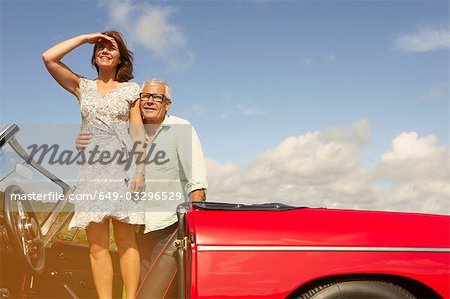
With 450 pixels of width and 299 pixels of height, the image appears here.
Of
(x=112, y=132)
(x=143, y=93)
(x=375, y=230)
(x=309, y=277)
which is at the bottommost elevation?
(x=309, y=277)

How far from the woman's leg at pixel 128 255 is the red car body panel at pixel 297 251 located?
0.53m

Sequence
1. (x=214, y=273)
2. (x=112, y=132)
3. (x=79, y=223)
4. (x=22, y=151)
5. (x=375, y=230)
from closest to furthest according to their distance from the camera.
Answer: (x=214, y=273) → (x=375, y=230) → (x=79, y=223) → (x=112, y=132) → (x=22, y=151)

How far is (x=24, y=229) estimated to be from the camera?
3.85 metres

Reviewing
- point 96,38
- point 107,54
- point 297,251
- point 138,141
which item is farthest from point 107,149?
point 297,251

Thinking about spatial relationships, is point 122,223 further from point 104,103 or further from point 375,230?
point 375,230

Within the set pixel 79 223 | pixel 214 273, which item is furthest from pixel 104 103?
pixel 214 273

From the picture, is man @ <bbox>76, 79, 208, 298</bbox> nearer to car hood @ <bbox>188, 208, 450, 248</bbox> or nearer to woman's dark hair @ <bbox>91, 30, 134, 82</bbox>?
woman's dark hair @ <bbox>91, 30, 134, 82</bbox>

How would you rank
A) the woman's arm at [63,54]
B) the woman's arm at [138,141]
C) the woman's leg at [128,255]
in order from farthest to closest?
the woman's arm at [63,54] < the woman's arm at [138,141] < the woman's leg at [128,255]

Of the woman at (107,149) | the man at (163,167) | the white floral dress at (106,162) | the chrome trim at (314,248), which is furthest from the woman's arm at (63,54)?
the chrome trim at (314,248)

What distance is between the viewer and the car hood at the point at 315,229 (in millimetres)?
3109

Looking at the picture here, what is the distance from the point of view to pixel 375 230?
327cm

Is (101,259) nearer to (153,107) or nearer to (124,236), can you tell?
(124,236)

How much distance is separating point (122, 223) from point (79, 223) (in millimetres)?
262

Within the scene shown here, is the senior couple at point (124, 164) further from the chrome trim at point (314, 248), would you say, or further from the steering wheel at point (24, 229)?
the chrome trim at point (314, 248)
